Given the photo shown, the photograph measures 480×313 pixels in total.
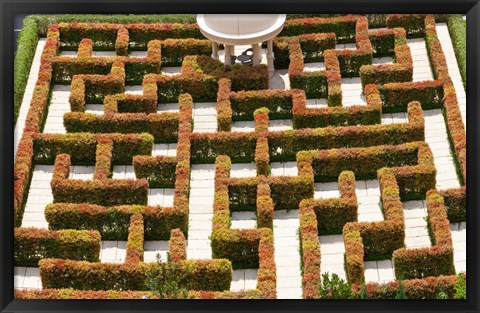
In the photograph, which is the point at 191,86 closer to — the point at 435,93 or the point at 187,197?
the point at 187,197

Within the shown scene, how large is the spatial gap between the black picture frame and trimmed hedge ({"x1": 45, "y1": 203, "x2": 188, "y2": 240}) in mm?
18243

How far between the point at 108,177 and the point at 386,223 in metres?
11.2

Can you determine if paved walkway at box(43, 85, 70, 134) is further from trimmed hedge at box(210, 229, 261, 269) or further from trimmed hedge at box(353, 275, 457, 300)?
trimmed hedge at box(353, 275, 457, 300)

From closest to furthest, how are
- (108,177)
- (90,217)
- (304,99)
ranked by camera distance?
(90,217) → (108,177) → (304,99)

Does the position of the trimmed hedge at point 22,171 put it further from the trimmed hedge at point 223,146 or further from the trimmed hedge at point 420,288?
the trimmed hedge at point 420,288

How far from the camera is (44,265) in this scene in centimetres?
3556

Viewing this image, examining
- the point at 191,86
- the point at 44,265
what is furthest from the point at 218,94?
the point at 44,265

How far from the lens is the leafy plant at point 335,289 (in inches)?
1228

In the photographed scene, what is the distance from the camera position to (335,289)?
31766mm

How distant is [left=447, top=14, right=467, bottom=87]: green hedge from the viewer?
46.3 meters

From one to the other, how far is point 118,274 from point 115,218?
330 cm

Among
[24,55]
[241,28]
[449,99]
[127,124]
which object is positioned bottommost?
[127,124]

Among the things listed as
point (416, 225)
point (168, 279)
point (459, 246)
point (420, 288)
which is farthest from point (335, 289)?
point (459, 246)

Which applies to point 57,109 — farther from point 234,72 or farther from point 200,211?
point 200,211
